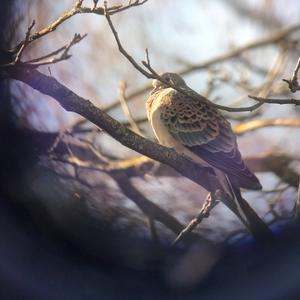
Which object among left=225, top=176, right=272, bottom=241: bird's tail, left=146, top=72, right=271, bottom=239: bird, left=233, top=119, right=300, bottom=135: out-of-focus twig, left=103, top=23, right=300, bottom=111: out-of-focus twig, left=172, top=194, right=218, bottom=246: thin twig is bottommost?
left=172, top=194, right=218, bottom=246: thin twig

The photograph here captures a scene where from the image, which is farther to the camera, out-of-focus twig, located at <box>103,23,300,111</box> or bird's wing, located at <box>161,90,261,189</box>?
out-of-focus twig, located at <box>103,23,300,111</box>

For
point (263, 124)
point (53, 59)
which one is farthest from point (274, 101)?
point (263, 124)

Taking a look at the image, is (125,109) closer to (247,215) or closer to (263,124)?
(263,124)

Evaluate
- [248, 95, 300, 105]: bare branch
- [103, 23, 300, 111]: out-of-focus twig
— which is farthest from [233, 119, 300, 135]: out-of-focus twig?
[248, 95, 300, 105]: bare branch

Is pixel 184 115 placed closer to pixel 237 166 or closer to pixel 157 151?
pixel 237 166

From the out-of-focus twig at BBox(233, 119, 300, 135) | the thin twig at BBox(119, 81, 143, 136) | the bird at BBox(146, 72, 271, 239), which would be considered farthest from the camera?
the out-of-focus twig at BBox(233, 119, 300, 135)

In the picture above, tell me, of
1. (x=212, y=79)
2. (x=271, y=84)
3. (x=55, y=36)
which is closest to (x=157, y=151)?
(x=55, y=36)

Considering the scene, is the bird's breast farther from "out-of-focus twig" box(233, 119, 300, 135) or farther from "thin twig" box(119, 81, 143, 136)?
"out-of-focus twig" box(233, 119, 300, 135)
